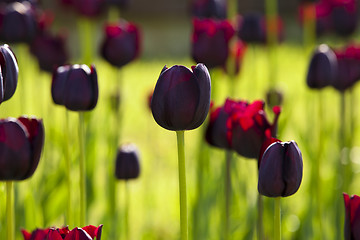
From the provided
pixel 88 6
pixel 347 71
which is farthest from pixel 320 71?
pixel 88 6

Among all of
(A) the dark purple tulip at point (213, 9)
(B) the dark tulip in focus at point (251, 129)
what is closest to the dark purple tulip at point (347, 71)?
(A) the dark purple tulip at point (213, 9)

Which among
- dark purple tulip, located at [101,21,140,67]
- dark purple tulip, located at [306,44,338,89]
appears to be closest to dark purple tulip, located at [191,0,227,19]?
dark purple tulip, located at [101,21,140,67]

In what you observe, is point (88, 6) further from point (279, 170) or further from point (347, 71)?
point (279, 170)

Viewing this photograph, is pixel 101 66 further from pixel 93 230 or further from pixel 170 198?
pixel 93 230

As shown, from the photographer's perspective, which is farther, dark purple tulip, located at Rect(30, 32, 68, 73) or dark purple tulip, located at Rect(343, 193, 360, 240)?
dark purple tulip, located at Rect(30, 32, 68, 73)

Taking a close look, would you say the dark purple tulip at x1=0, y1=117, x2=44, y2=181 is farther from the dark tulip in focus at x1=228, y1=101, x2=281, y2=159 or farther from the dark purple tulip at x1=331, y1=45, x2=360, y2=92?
the dark purple tulip at x1=331, y1=45, x2=360, y2=92

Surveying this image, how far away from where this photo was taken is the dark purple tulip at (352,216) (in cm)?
63

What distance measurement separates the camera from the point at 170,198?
1.98 metres

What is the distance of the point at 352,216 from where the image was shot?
0.63m

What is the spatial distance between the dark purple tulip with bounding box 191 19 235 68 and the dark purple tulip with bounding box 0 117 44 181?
1.84 feet

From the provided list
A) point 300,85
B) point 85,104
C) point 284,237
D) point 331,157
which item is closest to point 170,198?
point 331,157

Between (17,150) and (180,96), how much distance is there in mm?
204

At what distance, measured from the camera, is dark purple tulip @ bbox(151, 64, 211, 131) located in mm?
634

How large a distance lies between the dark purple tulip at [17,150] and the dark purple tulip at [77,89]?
0.09 m
